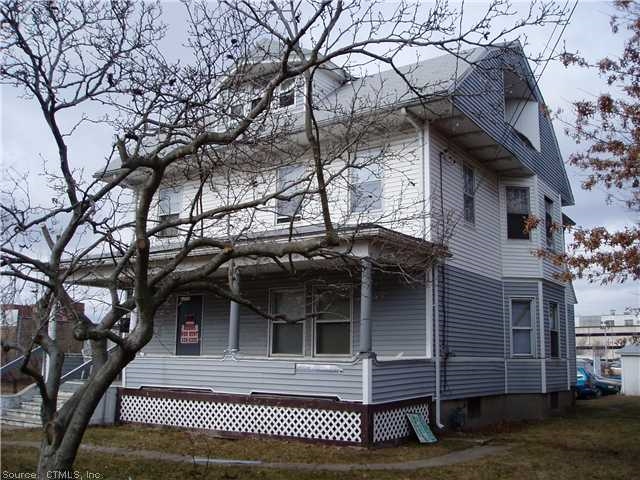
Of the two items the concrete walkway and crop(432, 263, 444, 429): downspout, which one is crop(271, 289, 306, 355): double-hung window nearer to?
crop(432, 263, 444, 429): downspout

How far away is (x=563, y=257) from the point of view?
1184 cm

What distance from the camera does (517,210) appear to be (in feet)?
61.0

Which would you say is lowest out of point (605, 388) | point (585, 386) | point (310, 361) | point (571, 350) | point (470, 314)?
point (605, 388)

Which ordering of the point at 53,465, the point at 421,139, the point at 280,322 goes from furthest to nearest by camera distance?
the point at 280,322
the point at 421,139
the point at 53,465

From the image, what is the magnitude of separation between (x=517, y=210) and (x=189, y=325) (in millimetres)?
9959

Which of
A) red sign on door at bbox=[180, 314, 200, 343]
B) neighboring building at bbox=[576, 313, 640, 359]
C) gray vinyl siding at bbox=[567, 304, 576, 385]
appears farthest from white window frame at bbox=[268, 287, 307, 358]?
neighboring building at bbox=[576, 313, 640, 359]

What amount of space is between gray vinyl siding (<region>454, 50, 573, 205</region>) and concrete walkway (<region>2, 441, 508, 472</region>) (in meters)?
6.29

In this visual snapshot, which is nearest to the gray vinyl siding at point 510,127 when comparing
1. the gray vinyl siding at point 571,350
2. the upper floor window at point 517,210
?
the upper floor window at point 517,210

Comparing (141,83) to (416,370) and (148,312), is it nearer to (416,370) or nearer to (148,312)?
(148,312)

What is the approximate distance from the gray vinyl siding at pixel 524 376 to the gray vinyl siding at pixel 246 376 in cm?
721

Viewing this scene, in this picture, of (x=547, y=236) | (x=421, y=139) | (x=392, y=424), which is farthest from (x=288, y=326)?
(x=547, y=236)

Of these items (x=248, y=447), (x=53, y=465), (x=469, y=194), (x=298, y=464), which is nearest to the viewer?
(x=53, y=465)

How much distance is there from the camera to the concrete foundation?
14414 mm

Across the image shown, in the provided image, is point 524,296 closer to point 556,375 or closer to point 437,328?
point 556,375
